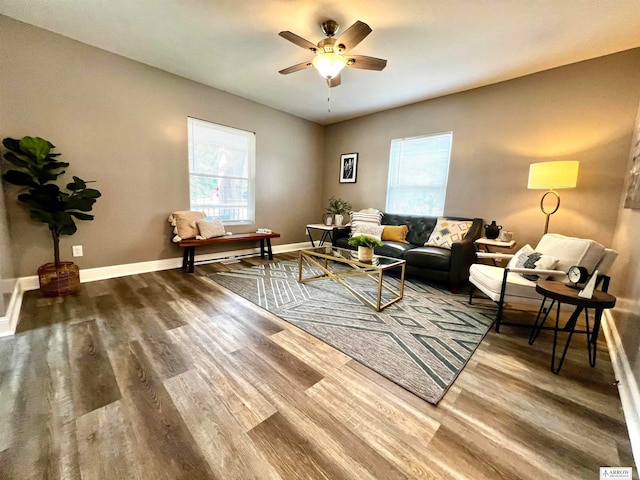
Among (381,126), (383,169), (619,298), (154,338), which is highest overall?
(381,126)

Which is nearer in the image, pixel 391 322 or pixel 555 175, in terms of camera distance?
pixel 391 322

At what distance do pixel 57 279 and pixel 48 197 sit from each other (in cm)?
81

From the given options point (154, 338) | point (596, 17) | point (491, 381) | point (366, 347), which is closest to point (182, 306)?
point (154, 338)

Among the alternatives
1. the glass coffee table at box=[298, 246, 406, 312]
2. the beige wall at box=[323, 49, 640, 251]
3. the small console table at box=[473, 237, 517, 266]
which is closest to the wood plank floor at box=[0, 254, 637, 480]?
the glass coffee table at box=[298, 246, 406, 312]

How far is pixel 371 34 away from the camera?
2.47 metres

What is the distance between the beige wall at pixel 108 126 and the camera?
2555 millimetres

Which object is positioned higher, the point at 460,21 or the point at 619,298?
the point at 460,21

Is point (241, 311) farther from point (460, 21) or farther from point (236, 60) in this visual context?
point (460, 21)

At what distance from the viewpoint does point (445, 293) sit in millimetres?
3012

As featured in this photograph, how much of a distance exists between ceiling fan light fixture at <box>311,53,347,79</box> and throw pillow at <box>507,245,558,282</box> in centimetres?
242

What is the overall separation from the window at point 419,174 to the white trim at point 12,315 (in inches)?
182

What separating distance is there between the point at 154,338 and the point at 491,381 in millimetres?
2301

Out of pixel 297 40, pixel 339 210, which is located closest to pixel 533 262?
pixel 297 40

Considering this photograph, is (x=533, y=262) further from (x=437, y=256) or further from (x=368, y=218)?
(x=368, y=218)
